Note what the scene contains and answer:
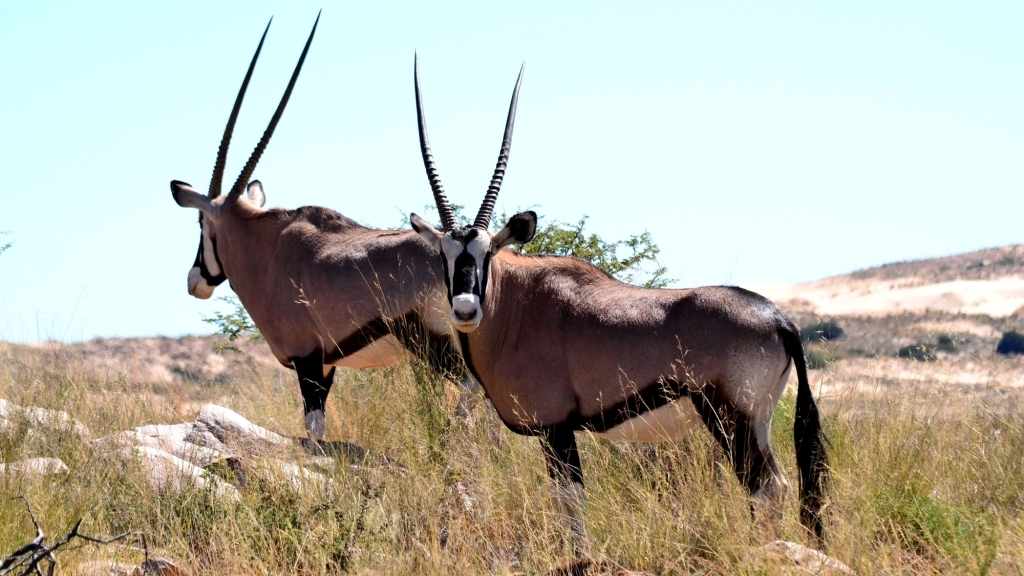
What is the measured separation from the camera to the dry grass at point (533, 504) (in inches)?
241

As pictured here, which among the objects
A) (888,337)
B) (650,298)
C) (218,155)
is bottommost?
(888,337)

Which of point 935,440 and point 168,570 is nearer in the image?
point 168,570

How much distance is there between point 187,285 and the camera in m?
11.2

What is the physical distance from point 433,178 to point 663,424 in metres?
2.62

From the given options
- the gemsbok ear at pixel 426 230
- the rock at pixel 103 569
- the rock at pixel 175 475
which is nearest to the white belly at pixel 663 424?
the gemsbok ear at pixel 426 230

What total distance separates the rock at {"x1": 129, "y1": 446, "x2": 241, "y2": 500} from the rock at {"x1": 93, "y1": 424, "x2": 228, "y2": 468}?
188mm

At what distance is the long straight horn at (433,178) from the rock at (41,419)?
3069mm

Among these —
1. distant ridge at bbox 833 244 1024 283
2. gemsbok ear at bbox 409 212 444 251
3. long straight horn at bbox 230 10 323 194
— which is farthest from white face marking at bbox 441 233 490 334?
distant ridge at bbox 833 244 1024 283

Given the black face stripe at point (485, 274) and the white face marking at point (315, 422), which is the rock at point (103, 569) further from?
the white face marking at point (315, 422)

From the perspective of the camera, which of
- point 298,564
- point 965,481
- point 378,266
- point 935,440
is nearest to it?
point 298,564

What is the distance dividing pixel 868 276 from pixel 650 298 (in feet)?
213

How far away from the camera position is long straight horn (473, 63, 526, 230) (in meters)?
7.71

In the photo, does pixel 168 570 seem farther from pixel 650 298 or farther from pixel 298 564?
pixel 650 298

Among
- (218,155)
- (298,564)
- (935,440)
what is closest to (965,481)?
(935,440)
